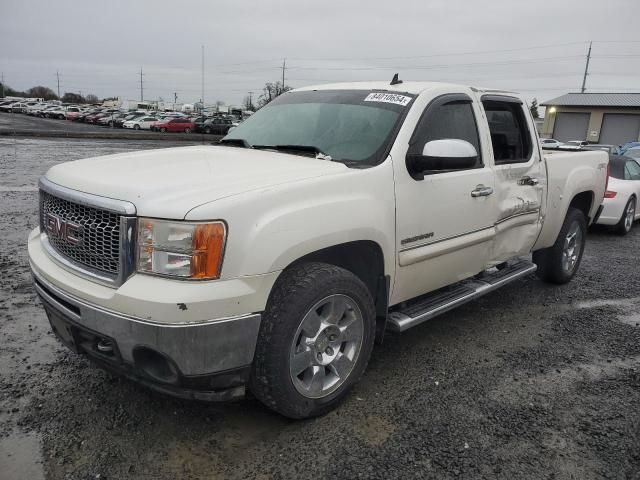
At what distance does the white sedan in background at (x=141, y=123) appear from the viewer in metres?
44.5

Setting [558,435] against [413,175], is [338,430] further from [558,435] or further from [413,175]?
[413,175]

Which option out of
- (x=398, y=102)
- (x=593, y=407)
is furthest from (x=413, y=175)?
(x=593, y=407)

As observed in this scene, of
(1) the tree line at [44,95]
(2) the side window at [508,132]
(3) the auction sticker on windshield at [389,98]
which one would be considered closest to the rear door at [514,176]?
(2) the side window at [508,132]

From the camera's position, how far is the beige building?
4431 cm

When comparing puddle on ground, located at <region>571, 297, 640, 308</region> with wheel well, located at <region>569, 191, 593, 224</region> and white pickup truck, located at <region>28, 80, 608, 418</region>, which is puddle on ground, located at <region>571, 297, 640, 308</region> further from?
white pickup truck, located at <region>28, 80, 608, 418</region>

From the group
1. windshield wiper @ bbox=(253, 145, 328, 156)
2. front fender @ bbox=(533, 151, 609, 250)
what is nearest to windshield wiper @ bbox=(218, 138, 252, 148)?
windshield wiper @ bbox=(253, 145, 328, 156)

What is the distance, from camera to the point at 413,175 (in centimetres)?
337

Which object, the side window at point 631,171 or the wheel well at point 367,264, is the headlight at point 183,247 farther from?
the side window at point 631,171

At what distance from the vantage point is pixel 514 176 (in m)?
4.34

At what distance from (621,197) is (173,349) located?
8.59 metres

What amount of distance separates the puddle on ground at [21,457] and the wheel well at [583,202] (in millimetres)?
5226

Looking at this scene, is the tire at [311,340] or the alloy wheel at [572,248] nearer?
the tire at [311,340]

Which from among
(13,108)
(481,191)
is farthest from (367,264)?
(13,108)

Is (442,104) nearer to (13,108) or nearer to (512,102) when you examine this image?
(512,102)
